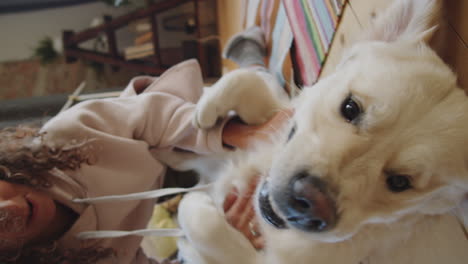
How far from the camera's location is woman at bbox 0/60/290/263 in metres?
0.80

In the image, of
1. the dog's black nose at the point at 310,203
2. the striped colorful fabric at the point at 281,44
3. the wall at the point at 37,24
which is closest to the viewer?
the dog's black nose at the point at 310,203

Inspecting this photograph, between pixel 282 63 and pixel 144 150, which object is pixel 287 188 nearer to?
pixel 144 150

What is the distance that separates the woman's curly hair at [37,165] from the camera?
0.81m

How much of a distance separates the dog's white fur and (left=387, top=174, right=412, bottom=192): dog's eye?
12 millimetres

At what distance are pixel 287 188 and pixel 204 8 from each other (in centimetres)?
304

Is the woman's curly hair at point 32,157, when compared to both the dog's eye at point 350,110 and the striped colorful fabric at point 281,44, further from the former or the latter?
the striped colorful fabric at point 281,44

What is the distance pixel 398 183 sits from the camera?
69 centimetres

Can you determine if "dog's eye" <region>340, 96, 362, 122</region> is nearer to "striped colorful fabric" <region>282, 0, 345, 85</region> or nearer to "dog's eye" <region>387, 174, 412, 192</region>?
"dog's eye" <region>387, 174, 412, 192</region>

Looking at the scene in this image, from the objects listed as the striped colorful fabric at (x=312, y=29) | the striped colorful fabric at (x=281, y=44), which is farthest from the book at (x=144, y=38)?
the striped colorful fabric at (x=312, y=29)

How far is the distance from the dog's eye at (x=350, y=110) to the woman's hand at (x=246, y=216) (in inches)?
15.4

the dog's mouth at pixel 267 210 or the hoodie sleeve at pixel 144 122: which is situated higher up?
the hoodie sleeve at pixel 144 122

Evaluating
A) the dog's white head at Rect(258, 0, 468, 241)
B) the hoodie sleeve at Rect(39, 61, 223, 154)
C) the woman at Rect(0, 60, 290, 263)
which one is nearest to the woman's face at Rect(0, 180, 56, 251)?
the woman at Rect(0, 60, 290, 263)

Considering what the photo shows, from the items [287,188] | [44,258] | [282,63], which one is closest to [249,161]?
[287,188]

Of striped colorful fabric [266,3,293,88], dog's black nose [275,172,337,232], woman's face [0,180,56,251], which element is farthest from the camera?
striped colorful fabric [266,3,293,88]
